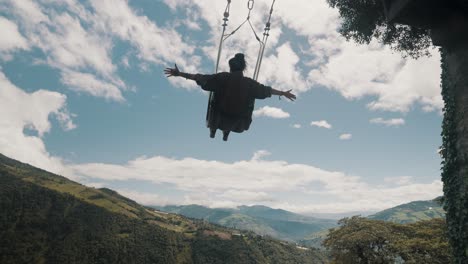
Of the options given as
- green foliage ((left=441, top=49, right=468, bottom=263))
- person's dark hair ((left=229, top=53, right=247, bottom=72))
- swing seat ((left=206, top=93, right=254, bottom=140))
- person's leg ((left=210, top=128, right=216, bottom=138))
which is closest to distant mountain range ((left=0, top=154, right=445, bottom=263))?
person's leg ((left=210, top=128, right=216, bottom=138))

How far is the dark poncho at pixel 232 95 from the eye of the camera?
8180mm

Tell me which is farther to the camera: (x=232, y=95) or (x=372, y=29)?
(x=372, y=29)

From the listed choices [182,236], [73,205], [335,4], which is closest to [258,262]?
[182,236]

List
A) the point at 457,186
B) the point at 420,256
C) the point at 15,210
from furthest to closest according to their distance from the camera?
the point at 15,210
the point at 420,256
the point at 457,186

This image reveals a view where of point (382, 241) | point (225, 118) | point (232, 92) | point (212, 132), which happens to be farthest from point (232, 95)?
point (382, 241)

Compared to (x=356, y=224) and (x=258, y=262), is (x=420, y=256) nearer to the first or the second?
(x=356, y=224)

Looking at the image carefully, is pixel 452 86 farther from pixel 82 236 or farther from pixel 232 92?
pixel 82 236

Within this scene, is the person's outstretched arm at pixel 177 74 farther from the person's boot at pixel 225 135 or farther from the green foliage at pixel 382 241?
the green foliage at pixel 382 241

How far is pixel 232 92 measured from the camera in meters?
8.20

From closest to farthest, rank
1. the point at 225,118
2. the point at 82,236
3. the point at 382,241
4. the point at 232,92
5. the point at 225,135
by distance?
the point at 232,92
the point at 225,118
the point at 225,135
the point at 382,241
the point at 82,236

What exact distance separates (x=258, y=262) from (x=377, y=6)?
635ft

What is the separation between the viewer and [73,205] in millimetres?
175875

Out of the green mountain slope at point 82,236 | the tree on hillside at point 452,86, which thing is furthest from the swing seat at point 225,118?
the green mountain slope at point 82,236

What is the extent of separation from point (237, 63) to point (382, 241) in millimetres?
28866
